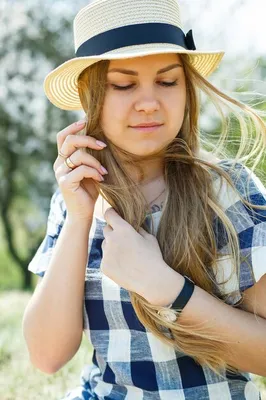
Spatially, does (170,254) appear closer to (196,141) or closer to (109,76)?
(196,141)

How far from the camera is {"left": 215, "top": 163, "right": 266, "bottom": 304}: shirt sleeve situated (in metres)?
2.30

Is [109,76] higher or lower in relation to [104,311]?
higher

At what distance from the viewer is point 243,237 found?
7.70 ft

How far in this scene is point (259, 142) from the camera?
259 centimetres

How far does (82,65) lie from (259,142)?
0.73 meters

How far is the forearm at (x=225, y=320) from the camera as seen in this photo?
2.18 metres

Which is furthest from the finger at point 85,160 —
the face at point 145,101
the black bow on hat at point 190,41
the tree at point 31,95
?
the tree at point 31,95

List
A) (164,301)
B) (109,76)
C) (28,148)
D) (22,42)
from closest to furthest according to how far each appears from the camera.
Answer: (164,301)
(109,76)
(22,42)
(28,148)

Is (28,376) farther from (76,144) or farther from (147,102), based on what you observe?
(147,102)

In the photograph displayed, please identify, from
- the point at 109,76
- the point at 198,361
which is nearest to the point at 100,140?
the point at 109,76

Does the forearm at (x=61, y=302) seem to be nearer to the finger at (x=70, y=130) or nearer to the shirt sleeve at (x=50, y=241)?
the shirt sleeve at (x=50, y=241)

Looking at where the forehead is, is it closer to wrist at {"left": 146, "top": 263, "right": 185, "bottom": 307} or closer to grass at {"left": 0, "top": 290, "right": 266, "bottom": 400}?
wrist at {"left": 146, "top": 263, "right": 185, "bottom": 307}

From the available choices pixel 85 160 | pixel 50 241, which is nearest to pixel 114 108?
pixel 85 160

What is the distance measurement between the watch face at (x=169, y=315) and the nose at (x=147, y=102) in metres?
0.65
